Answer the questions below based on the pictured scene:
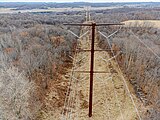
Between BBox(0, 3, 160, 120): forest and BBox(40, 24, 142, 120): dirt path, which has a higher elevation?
BBox(0, 3, 160, 120): forest

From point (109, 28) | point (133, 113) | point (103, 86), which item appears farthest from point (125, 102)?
point (109, 28)

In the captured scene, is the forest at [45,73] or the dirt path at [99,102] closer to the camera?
the forest at [45,73]

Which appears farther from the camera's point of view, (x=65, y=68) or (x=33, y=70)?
(x=65, y=68)

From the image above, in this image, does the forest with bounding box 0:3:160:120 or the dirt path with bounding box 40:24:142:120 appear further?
the dirt path with bounding box 40:24:142:120

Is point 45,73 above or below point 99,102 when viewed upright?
above

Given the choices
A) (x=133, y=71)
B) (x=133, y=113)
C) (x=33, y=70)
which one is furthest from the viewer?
(x=133, y=71)

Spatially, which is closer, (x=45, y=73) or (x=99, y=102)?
(x=99, y=102)

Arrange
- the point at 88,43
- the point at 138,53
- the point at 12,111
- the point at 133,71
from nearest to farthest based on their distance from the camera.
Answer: the point at 12,111 < the point at 133,71 < the point at 138,53 < the point at 88,43

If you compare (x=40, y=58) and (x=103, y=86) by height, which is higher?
(x=40, y=58)

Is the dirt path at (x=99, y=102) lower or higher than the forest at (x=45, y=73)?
lower

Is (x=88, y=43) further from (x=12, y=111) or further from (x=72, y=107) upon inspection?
(x=12, y=111)
